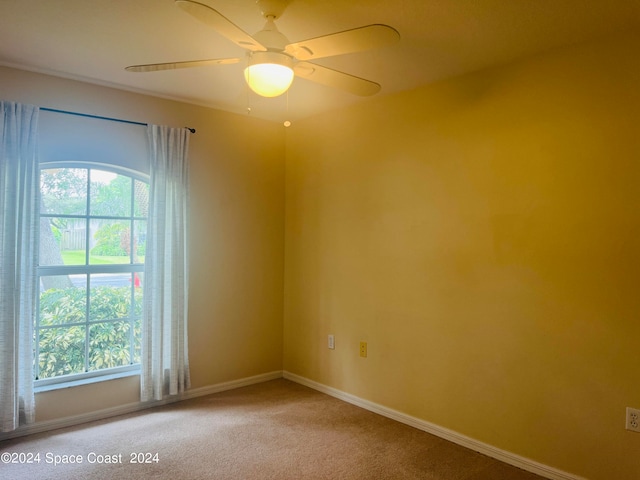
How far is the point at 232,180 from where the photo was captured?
391 cm

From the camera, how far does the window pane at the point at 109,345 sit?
326cm

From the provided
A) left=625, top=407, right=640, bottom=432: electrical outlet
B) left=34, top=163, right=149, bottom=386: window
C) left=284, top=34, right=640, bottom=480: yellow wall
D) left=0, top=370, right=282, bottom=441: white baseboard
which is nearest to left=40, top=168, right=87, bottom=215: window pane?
left=34, top=163, right=149, bottom=386: window

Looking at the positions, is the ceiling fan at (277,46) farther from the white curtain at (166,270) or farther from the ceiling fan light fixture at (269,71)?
the white curtain at (166,270)

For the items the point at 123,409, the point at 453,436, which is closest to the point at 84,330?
the point at 123,409

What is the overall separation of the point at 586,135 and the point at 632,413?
4.69 ft

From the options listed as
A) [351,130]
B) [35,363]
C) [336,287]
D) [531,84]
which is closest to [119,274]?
[35,363]

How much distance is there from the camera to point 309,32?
7.64 ft

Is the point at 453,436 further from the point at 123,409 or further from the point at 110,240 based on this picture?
the point at 110,240

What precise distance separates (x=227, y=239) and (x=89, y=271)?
1111 mm

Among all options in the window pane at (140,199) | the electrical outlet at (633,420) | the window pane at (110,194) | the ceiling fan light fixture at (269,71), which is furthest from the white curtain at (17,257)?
the electrical outlet at (633,420)

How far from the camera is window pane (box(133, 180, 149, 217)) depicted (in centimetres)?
344

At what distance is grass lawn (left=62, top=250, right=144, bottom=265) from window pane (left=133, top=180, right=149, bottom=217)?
0.36 meters

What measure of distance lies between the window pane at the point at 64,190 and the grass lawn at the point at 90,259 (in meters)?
0.28

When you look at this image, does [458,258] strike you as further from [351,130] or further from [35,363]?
[35,363]
